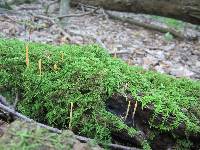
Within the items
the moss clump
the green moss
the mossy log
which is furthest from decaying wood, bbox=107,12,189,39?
the green moss

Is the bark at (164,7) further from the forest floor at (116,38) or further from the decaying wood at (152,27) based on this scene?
the decaying wood at (152,27)

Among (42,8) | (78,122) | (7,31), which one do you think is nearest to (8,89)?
(78,122)

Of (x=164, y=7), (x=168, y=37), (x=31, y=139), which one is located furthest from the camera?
(x=168, y=37)

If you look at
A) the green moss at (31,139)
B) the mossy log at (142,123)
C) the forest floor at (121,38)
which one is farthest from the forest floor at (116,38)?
the green moss at (31,139)

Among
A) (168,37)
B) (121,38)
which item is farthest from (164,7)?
(121,38)

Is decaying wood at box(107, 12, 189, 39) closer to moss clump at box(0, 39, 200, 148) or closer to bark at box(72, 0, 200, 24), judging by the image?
bark at box(72, 0, 200, 24)

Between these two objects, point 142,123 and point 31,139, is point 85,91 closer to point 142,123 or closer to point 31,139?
point 142,123
